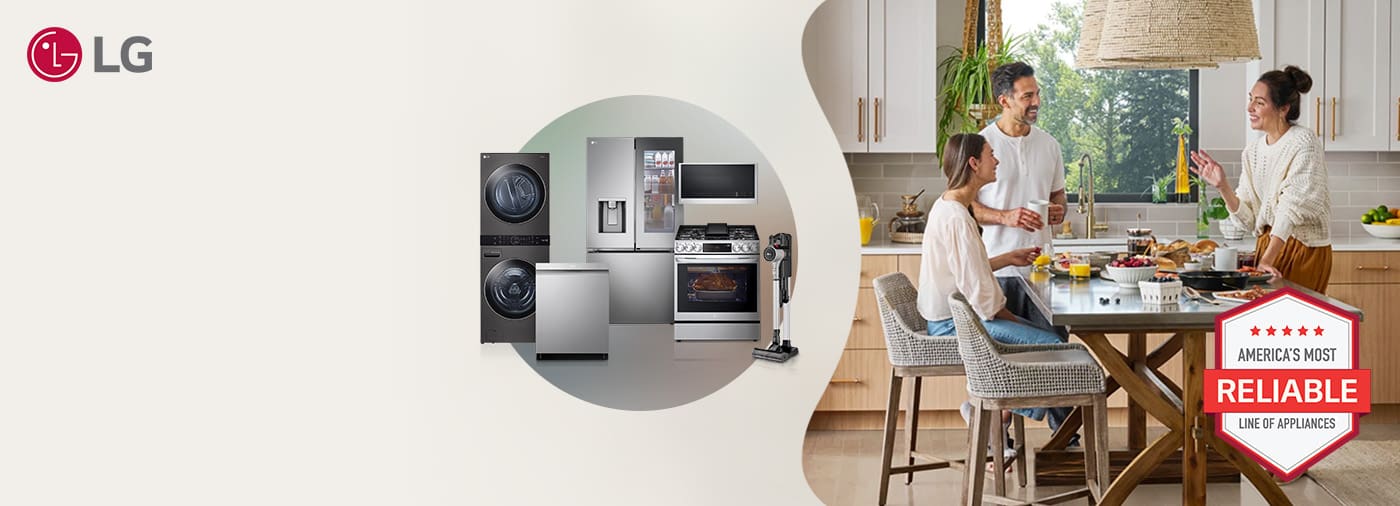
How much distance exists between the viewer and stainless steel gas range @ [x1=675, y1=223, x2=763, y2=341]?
7.83 metres

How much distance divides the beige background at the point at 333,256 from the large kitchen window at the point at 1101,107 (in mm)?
3120

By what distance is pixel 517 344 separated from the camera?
771cm

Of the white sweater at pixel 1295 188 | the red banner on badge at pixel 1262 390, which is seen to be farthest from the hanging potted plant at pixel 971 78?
the red banner on badge at pixel 1262 390

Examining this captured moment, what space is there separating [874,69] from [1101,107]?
1352 millimetres

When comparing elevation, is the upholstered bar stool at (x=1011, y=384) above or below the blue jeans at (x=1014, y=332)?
below

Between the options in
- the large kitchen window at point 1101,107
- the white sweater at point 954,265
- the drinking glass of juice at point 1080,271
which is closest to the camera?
the white sweater at point 954,265

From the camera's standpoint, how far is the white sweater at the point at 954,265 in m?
4.34

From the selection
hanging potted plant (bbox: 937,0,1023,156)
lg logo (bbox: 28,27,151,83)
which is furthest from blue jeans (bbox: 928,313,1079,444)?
lg logo (bbox: 28,27,151,83)

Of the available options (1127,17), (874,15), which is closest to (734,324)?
(874,15)

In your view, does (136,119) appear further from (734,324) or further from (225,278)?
(734,324)

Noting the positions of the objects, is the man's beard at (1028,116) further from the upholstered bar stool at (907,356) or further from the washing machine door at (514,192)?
the washing machine door at (514,192)

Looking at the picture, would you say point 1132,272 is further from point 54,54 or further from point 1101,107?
point 54,54

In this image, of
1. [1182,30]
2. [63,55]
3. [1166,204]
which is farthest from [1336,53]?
[63,55]

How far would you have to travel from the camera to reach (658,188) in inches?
330
